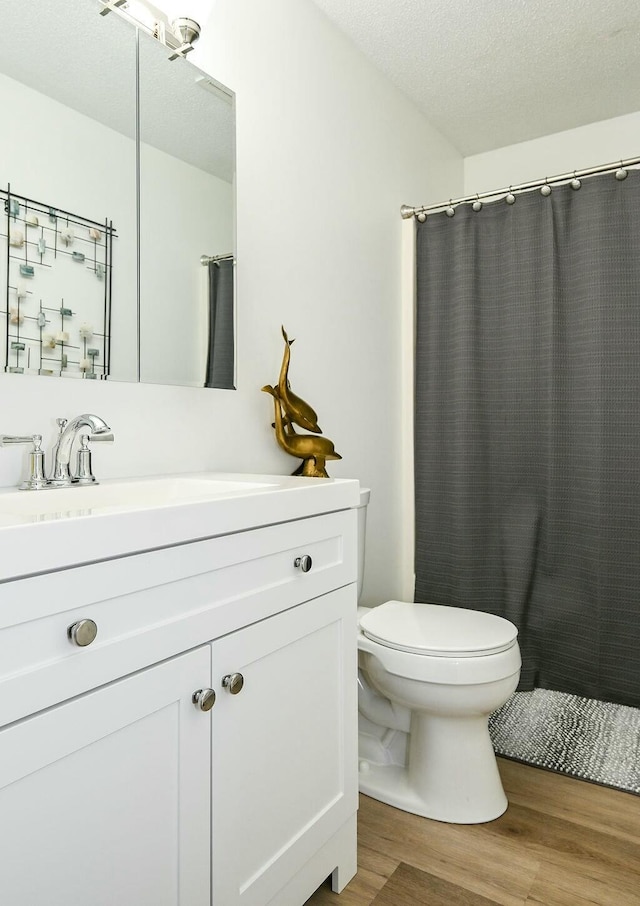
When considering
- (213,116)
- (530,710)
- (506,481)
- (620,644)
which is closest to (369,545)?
(506,481)

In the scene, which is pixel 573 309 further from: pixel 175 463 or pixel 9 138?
pixel 9 138

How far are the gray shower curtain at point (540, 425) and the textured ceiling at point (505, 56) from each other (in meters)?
0.46

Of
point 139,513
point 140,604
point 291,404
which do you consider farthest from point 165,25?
point 140,604

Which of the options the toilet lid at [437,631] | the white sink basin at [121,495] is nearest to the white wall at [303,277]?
the white sink basin at [121,495]

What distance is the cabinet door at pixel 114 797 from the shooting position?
28.4 inches

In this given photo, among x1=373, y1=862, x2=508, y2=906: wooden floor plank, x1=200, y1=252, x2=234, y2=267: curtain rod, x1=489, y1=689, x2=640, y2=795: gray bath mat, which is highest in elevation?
x1=200, y1=252, x2=234, y2=267: curtain rod

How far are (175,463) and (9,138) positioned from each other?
0.74 meters

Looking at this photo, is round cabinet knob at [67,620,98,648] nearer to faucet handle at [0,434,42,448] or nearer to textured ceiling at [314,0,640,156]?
faucet handle at [0,434,42,448]

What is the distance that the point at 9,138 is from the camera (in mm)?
1173

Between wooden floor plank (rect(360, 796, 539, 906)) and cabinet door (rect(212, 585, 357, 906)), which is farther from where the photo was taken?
wooden floor plank (rect(360, 796, 539, 906))

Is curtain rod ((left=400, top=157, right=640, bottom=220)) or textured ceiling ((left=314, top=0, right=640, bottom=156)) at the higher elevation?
textured ceiling ((left=314, top=0, right=640, bottom=156))

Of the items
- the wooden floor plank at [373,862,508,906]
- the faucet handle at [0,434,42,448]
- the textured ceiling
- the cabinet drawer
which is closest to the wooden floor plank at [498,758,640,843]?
the wooden floor plank at [373,862,508,906]

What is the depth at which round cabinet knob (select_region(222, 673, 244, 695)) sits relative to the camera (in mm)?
991

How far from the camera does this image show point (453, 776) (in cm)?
157
